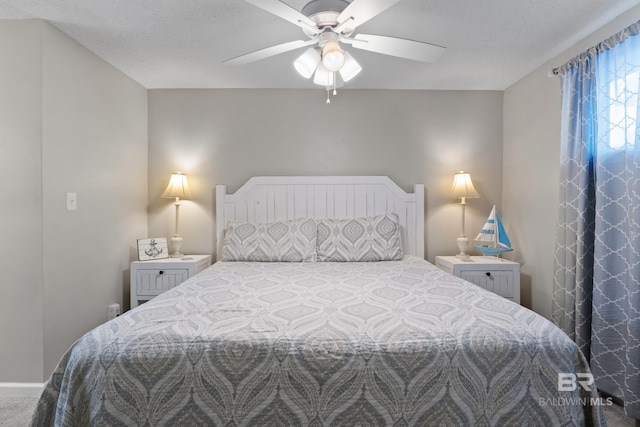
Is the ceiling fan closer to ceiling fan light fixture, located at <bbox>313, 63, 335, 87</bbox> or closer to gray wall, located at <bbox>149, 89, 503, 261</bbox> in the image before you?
ceiling fan light fixture, located at <bbox>313, 63, 335, 87</bbox>

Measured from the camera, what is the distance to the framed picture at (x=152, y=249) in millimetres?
2869

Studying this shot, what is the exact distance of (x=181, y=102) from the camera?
3.26 m

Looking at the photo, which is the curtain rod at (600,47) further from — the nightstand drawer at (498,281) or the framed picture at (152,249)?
the framed picture at (152,249)

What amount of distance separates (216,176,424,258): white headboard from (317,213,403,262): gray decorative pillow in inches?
10.9

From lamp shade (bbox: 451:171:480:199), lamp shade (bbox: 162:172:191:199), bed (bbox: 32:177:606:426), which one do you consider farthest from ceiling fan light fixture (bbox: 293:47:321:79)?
lamp shade (bbox: 451:171:480:199)

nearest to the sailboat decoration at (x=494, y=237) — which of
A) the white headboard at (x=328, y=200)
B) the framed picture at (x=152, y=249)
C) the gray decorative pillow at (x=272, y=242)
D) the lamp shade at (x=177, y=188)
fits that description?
the white headboard at (x=328, y=200)

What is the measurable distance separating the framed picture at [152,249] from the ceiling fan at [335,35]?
1812 millimetres

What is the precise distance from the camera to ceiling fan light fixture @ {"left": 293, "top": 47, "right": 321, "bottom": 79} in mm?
1872

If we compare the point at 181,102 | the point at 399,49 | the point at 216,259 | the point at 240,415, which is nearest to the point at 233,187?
the point at 216,259

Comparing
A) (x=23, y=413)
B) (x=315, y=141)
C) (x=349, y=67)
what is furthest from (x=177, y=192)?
(x=349, y=67)

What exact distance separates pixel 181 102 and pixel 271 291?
2.40 meters

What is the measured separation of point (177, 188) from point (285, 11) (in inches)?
81.8

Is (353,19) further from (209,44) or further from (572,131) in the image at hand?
(572,131)

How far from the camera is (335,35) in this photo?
1679mm
